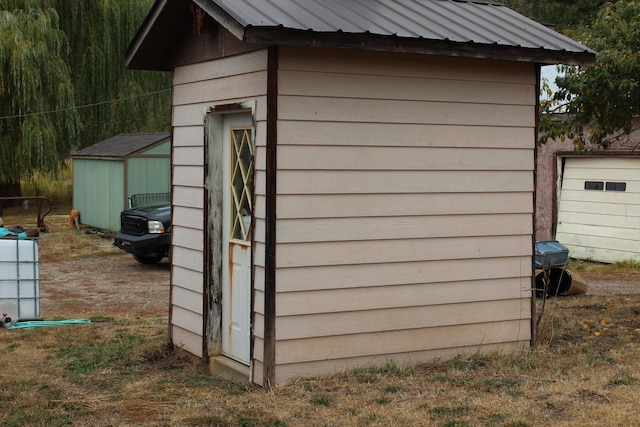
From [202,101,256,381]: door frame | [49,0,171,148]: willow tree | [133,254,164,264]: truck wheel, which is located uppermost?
[49,0,171,148]: willow tree

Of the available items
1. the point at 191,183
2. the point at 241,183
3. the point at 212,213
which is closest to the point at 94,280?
the point at 191,183

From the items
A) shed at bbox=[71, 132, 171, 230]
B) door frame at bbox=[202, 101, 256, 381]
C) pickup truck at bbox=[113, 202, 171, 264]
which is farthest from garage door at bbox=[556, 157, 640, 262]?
door frame at bbox=[202, 101, 256, 381]

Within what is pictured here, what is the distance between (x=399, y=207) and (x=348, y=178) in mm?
522

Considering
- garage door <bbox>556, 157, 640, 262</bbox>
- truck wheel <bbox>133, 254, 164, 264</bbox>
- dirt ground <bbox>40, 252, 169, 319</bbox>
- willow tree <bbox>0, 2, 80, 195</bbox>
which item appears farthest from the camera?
willow tree <bbox>0, 2, 80, 195</bbox>

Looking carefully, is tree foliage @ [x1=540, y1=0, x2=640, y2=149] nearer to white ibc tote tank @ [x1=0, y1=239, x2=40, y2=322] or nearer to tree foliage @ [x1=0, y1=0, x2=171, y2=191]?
white ibc tote tank @ [x1=0, y1=239, x2=40, y2=322]

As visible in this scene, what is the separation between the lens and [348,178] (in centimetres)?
666

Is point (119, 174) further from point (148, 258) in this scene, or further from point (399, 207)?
point (399, 207)

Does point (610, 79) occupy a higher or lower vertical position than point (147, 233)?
higher

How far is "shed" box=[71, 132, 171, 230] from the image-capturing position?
66.8ft

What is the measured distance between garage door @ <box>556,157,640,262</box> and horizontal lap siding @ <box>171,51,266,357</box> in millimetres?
10503

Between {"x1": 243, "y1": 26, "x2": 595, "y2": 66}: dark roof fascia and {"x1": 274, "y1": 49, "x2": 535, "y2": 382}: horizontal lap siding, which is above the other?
{"x1": 243, "y1": 26, "x2": 595, "y2": 66}: dark roof fascia

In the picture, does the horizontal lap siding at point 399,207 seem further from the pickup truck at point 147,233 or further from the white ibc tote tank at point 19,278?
the pickup truck at point 147,233

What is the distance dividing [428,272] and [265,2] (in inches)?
97.9

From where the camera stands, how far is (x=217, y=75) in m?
7.23
